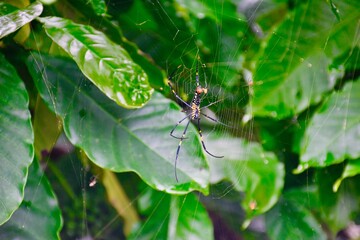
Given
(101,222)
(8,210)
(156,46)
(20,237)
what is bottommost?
(101,222)

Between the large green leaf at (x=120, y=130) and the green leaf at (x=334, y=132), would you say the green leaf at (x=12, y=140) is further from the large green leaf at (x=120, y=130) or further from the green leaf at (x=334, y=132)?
the green leaf at (x=334, y=132)

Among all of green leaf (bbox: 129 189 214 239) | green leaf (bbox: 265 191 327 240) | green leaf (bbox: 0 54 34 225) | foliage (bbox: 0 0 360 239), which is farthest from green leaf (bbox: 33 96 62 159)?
green leaf (bbox: 265 191 327 240)

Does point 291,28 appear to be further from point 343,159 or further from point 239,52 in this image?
point 343,159

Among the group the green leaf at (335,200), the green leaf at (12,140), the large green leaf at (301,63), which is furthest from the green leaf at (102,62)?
the green leaf at (335,200)

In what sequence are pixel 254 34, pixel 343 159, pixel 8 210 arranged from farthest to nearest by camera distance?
pixel 254 34 → pixel 343 159 → pixel 8 210

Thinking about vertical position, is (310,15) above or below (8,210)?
above

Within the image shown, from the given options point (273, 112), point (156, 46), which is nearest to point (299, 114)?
point (273, 112)

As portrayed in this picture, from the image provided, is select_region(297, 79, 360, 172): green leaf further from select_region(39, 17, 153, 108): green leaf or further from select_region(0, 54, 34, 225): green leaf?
select_region(0, 54, 34, 225): green leaf
